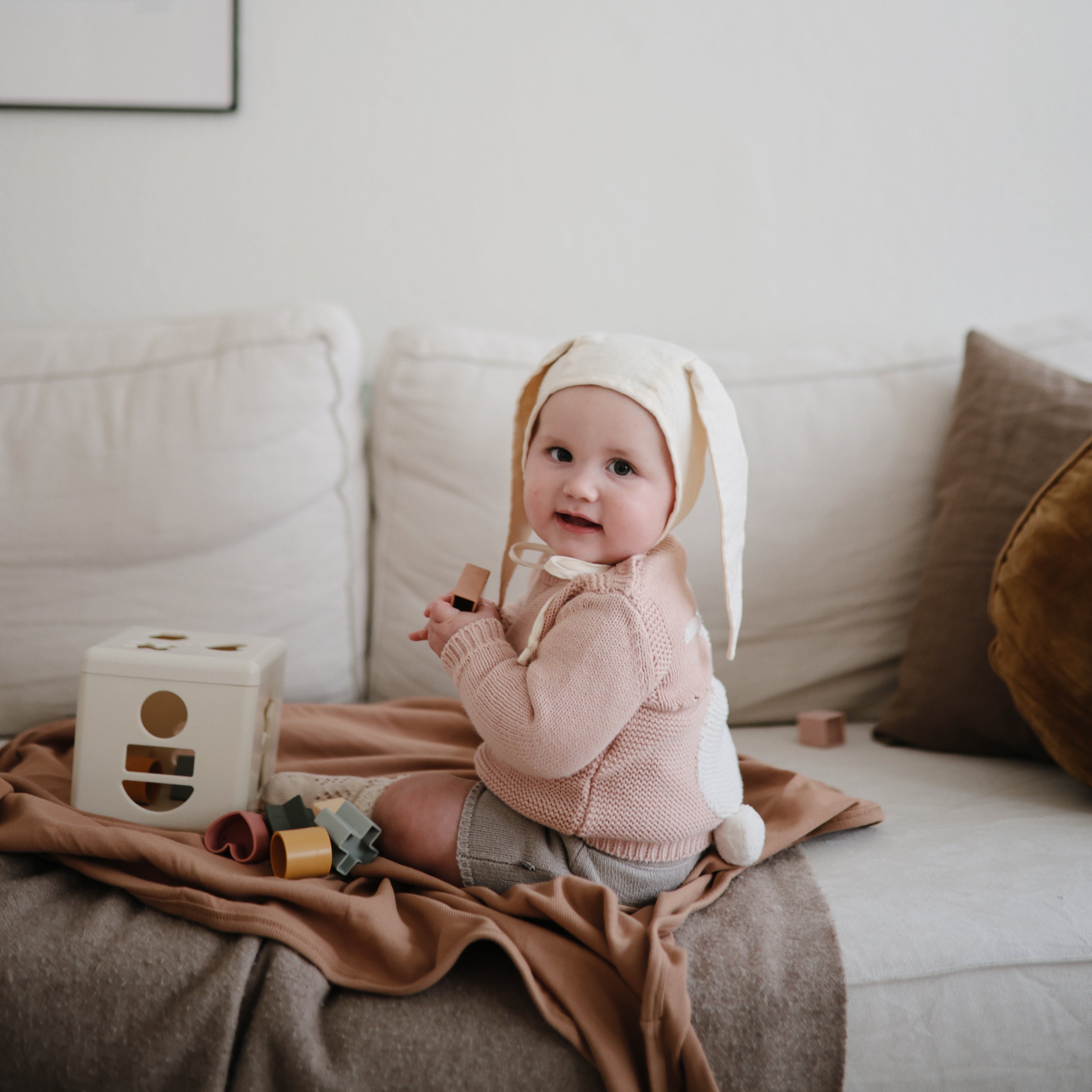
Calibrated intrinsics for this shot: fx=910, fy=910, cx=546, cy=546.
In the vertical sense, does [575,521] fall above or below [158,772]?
above

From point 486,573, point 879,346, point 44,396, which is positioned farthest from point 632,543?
point 44,396

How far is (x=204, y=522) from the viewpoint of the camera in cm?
126

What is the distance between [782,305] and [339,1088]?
4.58 ft

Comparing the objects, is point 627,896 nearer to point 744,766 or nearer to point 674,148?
point 744,766

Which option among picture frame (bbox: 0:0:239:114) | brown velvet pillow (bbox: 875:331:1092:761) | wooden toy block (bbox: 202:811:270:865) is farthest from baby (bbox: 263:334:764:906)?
picture frame (bbox: 0:0:239:114)

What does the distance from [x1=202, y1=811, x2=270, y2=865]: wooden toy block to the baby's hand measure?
9.4 inches

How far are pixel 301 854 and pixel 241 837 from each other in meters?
0.12

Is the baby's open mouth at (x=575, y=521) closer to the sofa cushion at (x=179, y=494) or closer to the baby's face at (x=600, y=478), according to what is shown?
the baby's face at (x=600, y=478)

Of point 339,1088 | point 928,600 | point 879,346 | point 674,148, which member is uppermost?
point 674,148

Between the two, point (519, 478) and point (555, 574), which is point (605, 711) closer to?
point (555, 574)

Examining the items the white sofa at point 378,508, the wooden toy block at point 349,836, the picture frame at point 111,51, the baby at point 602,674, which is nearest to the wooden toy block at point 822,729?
the white sofa at point 378,508

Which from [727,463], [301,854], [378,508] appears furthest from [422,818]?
[378,508]

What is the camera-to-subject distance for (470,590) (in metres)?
0.97

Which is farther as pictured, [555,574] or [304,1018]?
[555,574]
